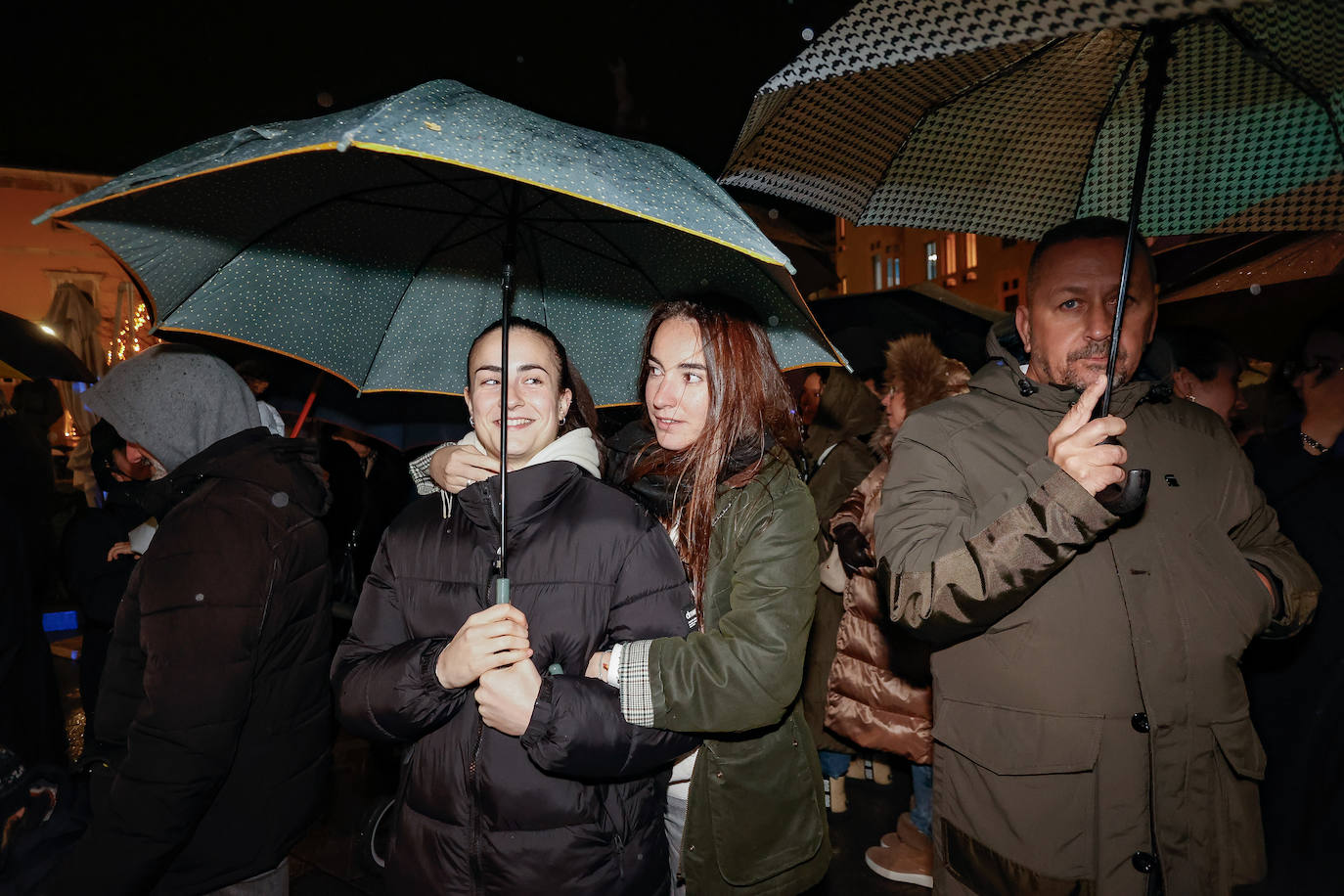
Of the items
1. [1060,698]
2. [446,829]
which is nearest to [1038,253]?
[1060,698]

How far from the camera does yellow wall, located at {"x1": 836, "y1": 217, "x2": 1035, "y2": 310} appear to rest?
2105cm

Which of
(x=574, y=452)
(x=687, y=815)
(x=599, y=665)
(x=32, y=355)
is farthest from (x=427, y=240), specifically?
(x=32, y=355)

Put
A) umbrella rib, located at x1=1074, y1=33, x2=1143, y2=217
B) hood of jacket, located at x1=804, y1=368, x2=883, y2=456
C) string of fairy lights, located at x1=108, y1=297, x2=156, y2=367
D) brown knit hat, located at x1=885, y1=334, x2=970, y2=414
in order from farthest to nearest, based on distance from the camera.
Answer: string of fairy lights, located at x1=108, y1=297, x2=156, y2=367, hood of jacket, located at x1=804, y1=368, x2=883, y2=456, brown knit hat, located at x1=885, y1=334, x2=970, y2=414, umbrella rib, located at x1=1074, y1=33, x2=1143, y2=217

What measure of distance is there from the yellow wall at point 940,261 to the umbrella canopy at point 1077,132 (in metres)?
14.5

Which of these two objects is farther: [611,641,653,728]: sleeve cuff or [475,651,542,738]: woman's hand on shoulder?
[611,641,653,728]: sleeve cuff

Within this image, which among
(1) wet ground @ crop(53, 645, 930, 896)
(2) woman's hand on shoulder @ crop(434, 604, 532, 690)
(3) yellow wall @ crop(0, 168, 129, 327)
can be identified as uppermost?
(3) yellow wall @ crop(0, 168, 129, 327)

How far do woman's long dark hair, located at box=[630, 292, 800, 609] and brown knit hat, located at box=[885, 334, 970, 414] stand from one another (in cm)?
218

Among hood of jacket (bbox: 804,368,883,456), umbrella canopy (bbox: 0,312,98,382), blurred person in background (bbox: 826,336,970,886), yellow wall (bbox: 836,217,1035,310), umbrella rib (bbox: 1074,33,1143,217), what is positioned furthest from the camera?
yellow wall (bbox: 836,217,1035,310)

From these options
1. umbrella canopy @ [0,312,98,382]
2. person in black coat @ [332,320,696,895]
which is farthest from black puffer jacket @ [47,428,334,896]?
umbrella canopy @ [0,312,98,382]

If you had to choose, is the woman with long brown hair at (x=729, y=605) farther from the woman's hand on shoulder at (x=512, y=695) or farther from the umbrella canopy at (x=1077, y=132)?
the umbrella canopy at (x=1077, y=132)

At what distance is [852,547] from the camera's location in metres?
3.89

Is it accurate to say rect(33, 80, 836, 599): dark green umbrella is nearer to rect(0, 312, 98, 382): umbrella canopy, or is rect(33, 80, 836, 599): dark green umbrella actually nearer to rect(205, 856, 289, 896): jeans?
rect(205, 856, 289, 896): jeans

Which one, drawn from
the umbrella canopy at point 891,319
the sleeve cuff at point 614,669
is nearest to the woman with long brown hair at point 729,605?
the sleeve cuff at point 614,669

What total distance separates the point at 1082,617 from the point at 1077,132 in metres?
1.68
